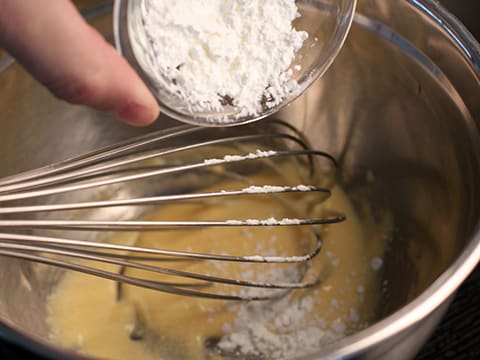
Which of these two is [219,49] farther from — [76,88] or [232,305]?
[232,305]

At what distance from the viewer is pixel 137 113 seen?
1.61 ft

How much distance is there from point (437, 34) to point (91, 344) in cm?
60

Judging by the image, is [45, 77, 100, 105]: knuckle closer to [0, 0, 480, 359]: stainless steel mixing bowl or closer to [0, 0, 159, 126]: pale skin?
[0, 0, 159, 126]: pale skin

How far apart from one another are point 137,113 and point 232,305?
0.39m

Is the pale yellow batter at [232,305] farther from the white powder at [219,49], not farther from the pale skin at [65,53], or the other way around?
the pale skin at [65,53]

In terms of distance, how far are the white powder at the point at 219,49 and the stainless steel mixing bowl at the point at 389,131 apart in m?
0.20

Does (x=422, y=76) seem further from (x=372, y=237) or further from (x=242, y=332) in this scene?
(x=242, y=332)

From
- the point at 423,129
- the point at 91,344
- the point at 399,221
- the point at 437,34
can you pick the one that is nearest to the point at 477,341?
the point at 399,221

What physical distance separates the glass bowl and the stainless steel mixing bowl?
0.41 ft

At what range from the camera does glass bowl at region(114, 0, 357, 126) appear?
0.59 metres


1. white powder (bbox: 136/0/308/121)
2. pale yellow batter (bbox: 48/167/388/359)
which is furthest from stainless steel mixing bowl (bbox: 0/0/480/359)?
white powder (bbox: 136/0/308/121)

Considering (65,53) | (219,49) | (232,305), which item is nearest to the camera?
(65,53)

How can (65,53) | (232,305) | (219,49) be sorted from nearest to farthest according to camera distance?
1. (65,53)
2. (219,49)
3. (232,305)

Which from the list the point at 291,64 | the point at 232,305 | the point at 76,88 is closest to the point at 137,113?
the point at 76,88
